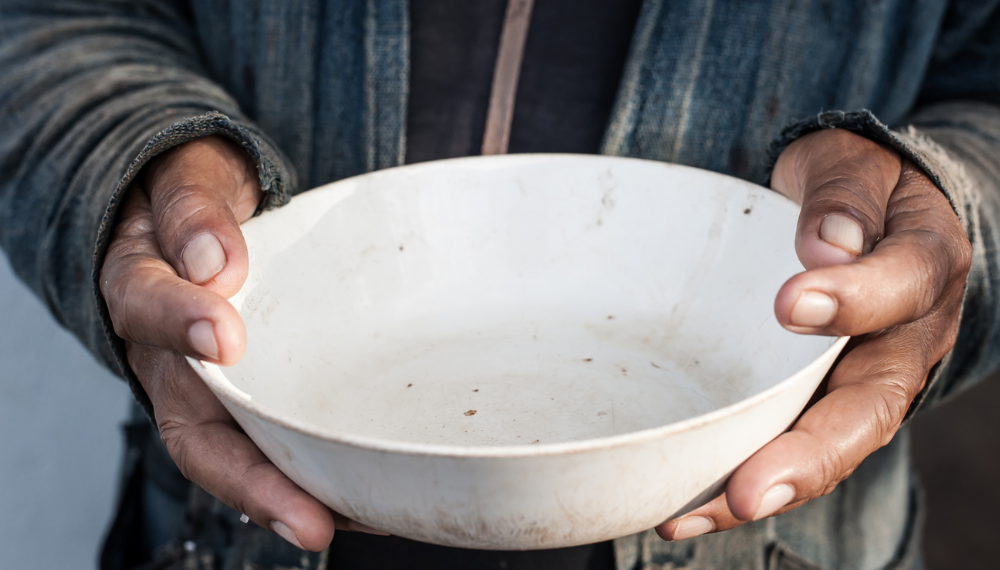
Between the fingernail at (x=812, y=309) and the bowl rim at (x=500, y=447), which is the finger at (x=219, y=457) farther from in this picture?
the fingernail at (x=812, y=309)

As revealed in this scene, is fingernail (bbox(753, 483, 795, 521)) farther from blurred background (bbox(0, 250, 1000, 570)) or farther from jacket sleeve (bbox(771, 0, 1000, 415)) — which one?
blurred background (bbox(0, 250, 1000, 570))

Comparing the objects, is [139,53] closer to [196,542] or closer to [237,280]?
[237,280]

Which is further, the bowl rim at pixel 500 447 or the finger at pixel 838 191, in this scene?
the finger at pixel 838 191

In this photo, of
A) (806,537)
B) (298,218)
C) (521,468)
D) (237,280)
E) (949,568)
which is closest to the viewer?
(521,468)

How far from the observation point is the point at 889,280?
1.24 ft

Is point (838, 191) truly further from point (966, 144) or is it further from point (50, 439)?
point (50, 439)

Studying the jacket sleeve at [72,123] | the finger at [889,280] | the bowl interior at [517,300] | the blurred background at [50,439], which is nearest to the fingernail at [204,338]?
the bowl interior at [517,300]

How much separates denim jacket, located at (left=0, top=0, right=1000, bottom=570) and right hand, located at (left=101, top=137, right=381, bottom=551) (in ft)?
0.37

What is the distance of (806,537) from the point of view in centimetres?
68

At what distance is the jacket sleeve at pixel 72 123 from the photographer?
1.99ft

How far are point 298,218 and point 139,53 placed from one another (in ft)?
1.02

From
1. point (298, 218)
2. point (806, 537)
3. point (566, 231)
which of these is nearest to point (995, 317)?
point (806, 537)

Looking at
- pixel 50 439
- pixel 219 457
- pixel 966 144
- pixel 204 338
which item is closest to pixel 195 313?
pixel 204 338

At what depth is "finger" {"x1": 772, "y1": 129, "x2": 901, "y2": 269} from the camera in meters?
0.41
